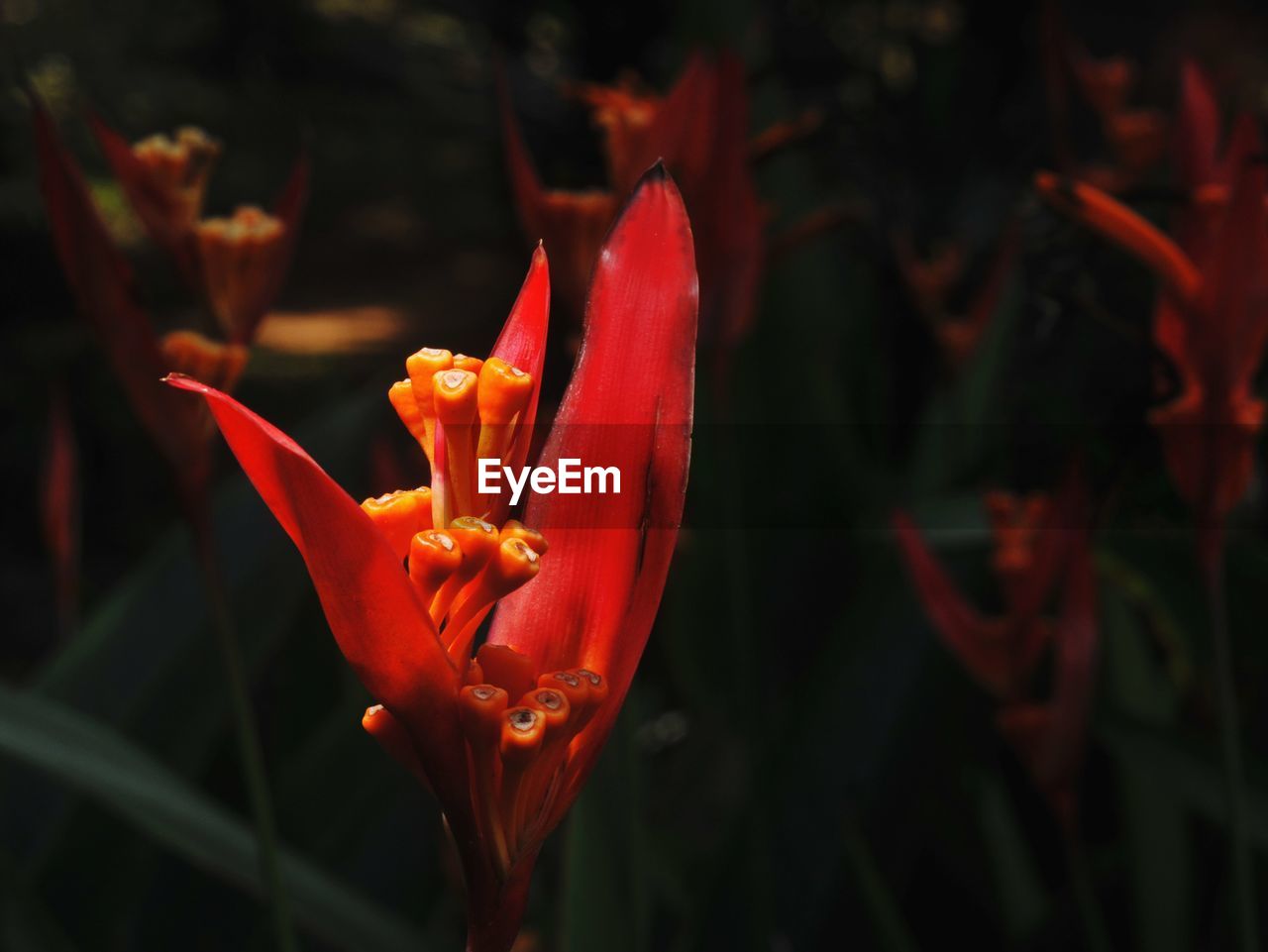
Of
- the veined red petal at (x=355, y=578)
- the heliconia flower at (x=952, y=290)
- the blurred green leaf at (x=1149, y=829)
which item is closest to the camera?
the veined red petal at (x=355, y=578)

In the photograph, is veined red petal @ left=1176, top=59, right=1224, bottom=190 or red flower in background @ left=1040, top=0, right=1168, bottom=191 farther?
red flower in background @ left=1040, top=0, right=1168, bottom=191

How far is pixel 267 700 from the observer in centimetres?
112

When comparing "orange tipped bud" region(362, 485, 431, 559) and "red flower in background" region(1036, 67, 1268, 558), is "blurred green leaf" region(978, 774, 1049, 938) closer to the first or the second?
"red flower in background" region(1036, 67, 1268, 558)

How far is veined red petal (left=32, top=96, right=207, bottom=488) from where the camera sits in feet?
1.56

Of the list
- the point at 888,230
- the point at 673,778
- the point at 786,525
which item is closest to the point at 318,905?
the point at 673,778

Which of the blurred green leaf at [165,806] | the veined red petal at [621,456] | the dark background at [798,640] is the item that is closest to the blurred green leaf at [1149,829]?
the dark background at [798,640]

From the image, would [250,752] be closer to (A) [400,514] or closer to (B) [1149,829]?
(A) [400,514]

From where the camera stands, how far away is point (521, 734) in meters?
0.25

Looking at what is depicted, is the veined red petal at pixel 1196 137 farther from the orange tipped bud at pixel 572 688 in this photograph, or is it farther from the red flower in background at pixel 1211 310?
the orange tipped bud at pixel 572 688

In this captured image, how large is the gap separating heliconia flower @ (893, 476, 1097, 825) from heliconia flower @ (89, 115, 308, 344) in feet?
1.10

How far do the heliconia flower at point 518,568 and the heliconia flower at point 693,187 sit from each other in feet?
1.08

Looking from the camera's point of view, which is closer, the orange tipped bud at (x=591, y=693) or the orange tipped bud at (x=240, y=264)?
the orange tipped bud at (x=591, y=693)

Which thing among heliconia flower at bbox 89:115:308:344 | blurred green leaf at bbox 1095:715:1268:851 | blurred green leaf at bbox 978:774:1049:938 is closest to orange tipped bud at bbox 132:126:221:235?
heliconia flower at bbox 89:115:308:344

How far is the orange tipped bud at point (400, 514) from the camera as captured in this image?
0.28 m
